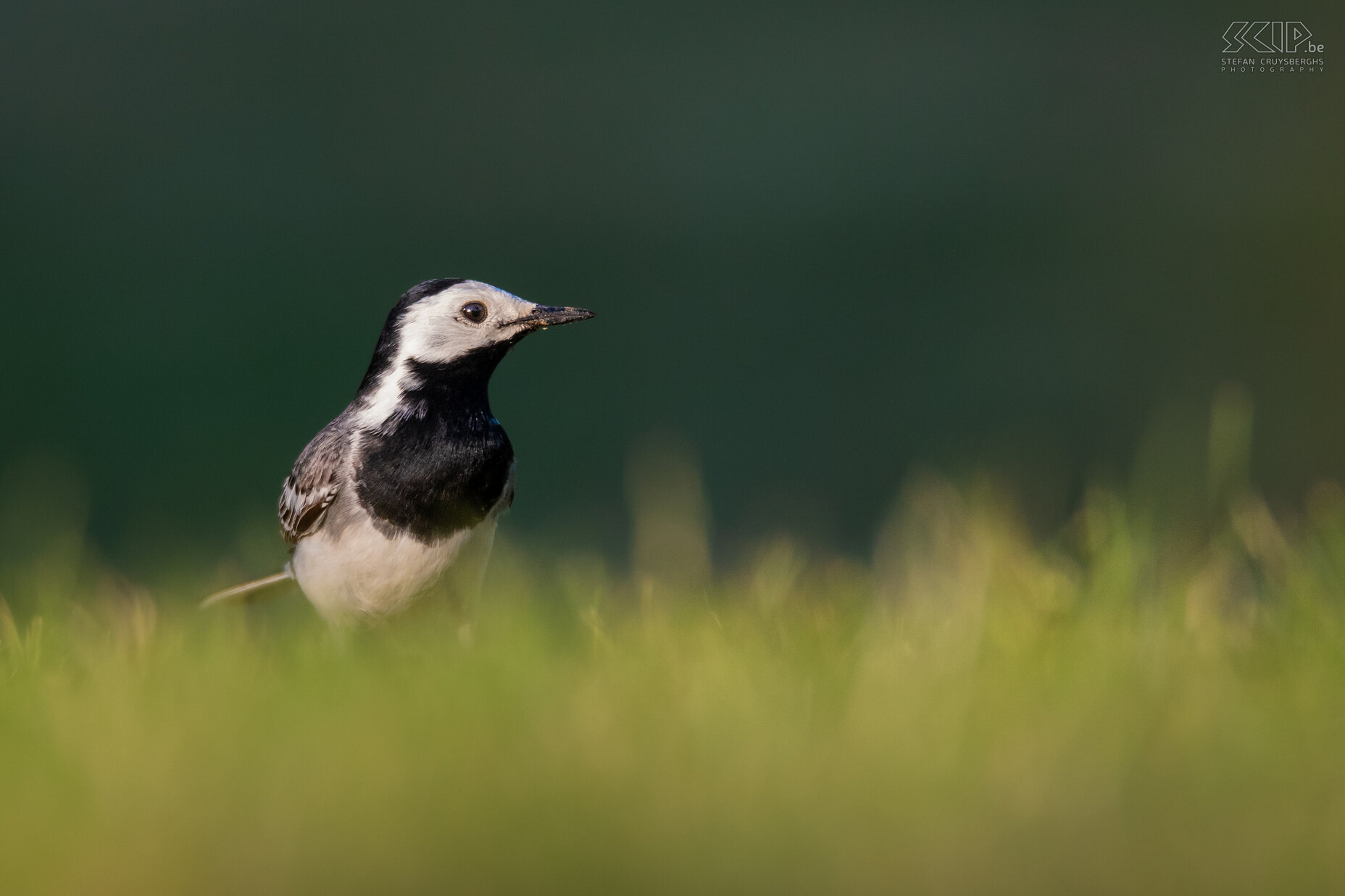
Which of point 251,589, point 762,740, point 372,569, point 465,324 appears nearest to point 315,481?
point 372,569

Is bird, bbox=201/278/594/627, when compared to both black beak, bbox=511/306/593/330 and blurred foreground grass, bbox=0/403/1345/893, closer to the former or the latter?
black beak, bbox=511/306/593/330

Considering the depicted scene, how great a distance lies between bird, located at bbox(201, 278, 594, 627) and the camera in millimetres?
3643

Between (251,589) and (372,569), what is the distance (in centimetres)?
69

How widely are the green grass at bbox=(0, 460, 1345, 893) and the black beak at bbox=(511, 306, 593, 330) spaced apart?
1067 millimetres

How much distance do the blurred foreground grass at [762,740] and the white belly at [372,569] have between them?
2.08ft

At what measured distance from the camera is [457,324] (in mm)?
3818

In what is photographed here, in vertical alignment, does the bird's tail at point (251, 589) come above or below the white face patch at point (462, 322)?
below

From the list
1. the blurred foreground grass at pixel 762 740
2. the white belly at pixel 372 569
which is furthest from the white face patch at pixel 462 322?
the blurred foreground grass at pixel 762 740

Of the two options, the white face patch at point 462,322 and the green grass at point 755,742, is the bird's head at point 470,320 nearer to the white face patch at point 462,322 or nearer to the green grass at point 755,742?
the white face patch at point 462,322

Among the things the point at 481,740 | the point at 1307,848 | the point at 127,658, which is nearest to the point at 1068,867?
the point at 1307,848

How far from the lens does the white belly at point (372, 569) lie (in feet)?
11.9

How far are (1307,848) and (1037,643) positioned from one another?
724mm

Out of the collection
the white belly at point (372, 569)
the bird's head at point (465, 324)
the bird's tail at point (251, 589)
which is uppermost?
the bird's head at point (465, 324)

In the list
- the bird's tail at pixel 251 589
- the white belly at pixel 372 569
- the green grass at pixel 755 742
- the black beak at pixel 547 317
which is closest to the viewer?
the green grass at pixel 755 742
